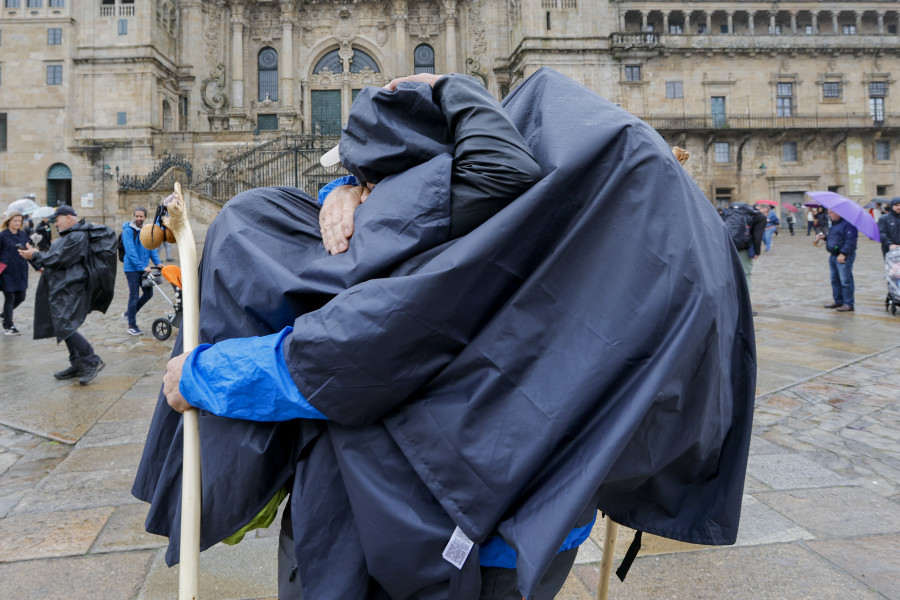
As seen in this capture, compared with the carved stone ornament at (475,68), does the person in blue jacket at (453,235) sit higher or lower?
lower

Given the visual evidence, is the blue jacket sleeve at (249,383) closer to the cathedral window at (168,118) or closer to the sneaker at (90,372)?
the sneaker at (90,372)

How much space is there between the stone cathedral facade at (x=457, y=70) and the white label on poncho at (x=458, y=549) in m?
32.8

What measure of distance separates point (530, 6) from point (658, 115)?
9.72 metres

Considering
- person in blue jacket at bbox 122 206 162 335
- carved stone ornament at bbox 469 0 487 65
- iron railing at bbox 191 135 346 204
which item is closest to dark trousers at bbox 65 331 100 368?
person in blue jacket at bbox 122 206 162 335

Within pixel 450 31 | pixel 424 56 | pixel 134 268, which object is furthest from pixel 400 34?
pixel 134 268

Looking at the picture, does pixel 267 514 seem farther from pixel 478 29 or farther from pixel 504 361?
pixel 478 29

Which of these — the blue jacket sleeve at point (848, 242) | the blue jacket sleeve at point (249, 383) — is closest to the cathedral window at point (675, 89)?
the blue jacket sleeve at point (848, 242)

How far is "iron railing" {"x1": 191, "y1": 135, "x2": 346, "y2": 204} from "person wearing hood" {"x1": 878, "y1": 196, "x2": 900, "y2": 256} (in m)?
16.4

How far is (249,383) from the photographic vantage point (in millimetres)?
1369

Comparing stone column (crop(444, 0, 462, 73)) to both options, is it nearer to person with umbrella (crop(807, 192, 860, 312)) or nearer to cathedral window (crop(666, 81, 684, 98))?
cathedral window (crop(666, 81, 684, 98))

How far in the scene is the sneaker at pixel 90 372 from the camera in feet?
20.0

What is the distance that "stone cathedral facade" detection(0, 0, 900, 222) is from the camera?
30547 millimetres

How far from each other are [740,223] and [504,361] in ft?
30.0

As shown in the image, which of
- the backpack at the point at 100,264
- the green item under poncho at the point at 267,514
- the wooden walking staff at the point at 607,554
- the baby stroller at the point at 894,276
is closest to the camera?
the green item under poncho at the point at 267,514
